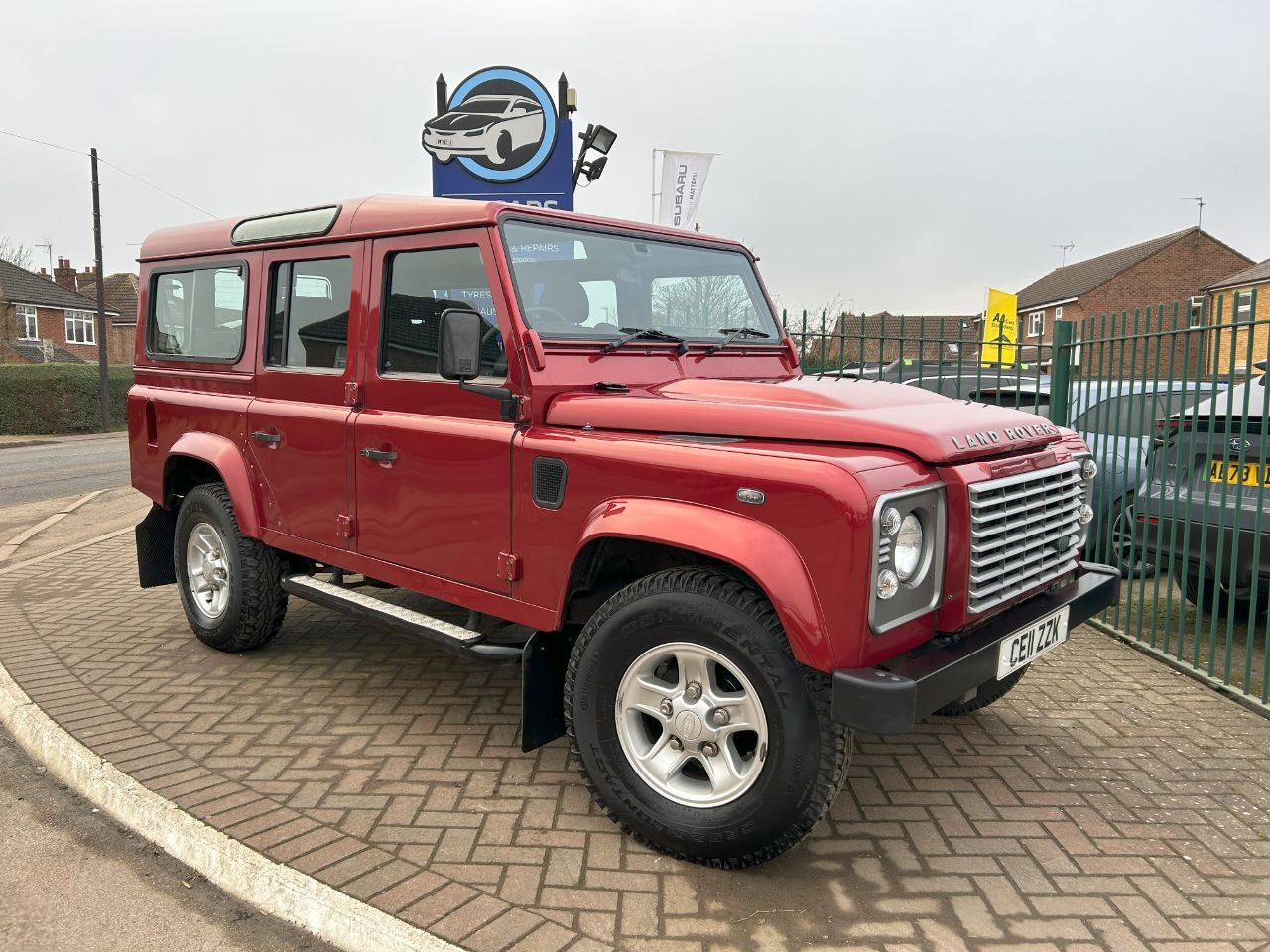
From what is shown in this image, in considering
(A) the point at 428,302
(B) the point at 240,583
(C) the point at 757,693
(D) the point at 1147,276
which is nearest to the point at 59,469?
(B) the point at 240,583

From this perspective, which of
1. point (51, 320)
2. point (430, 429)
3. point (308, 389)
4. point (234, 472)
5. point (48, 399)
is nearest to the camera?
point (430, 429)

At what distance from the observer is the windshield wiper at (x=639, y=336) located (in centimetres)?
360

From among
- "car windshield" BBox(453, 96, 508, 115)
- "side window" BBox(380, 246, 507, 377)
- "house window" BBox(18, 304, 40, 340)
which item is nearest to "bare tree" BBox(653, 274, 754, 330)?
"side window" BBox(380, 246, 507, 377)

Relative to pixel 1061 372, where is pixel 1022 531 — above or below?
below

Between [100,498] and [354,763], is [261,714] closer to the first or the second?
[354,763]

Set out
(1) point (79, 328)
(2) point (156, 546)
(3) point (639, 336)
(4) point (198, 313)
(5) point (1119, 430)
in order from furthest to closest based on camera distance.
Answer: (1) point (79, 328), (5) point (1119, 430), (2) point (156, 546), (4) point (198, 313), (3) point (639, 336)

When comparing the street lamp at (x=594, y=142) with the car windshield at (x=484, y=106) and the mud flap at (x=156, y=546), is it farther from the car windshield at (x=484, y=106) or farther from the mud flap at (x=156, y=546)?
the mud flap at (x=156, y=546)

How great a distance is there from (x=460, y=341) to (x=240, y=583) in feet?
7.57

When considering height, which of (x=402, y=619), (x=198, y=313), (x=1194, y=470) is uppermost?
(x=198, y=313)

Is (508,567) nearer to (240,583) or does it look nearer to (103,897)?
(103,897)

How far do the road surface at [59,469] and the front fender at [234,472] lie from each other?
28.3ft

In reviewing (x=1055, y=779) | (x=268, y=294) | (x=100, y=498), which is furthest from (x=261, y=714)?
(x=100, y=498)


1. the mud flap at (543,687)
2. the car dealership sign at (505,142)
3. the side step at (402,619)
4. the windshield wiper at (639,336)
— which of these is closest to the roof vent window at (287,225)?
the windshield wiper at (639,336)

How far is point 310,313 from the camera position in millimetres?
4309
